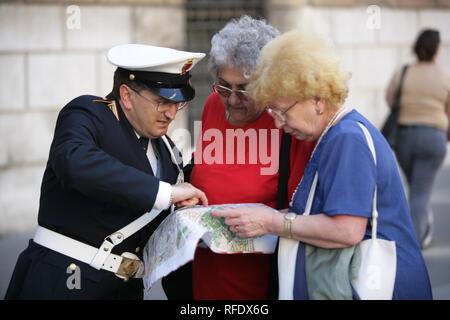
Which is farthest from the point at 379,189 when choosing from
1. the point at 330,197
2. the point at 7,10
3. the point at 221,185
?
the point at 7,10

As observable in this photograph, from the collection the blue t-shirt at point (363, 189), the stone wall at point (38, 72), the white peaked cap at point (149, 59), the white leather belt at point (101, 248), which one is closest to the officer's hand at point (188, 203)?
the white leather belt at point (101, 248)

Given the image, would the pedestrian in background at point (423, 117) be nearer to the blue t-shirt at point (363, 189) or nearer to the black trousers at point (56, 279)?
the blue t-shirt at point (363, 189)

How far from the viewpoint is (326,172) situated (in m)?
2.76

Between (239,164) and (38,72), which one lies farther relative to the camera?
(38,72)

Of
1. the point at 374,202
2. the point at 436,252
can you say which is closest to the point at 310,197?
the point at 374,202

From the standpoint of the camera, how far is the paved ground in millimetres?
6348

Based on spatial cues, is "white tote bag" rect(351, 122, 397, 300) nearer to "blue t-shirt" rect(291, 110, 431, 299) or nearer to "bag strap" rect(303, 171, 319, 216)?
"blue t-shirt" rect(291, 110, 431, 299)

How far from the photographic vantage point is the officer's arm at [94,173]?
9.18 feet

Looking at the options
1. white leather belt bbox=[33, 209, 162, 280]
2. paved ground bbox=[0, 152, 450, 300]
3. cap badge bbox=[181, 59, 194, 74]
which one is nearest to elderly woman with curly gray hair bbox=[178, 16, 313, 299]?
cap badge bbox=[181, 59, 194, 74]

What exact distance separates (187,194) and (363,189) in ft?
2.15

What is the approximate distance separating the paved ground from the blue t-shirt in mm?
3288

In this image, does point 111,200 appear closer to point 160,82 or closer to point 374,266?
point 160,82

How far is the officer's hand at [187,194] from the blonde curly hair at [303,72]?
45 centimetres

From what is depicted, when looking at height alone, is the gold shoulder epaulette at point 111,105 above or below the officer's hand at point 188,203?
above
